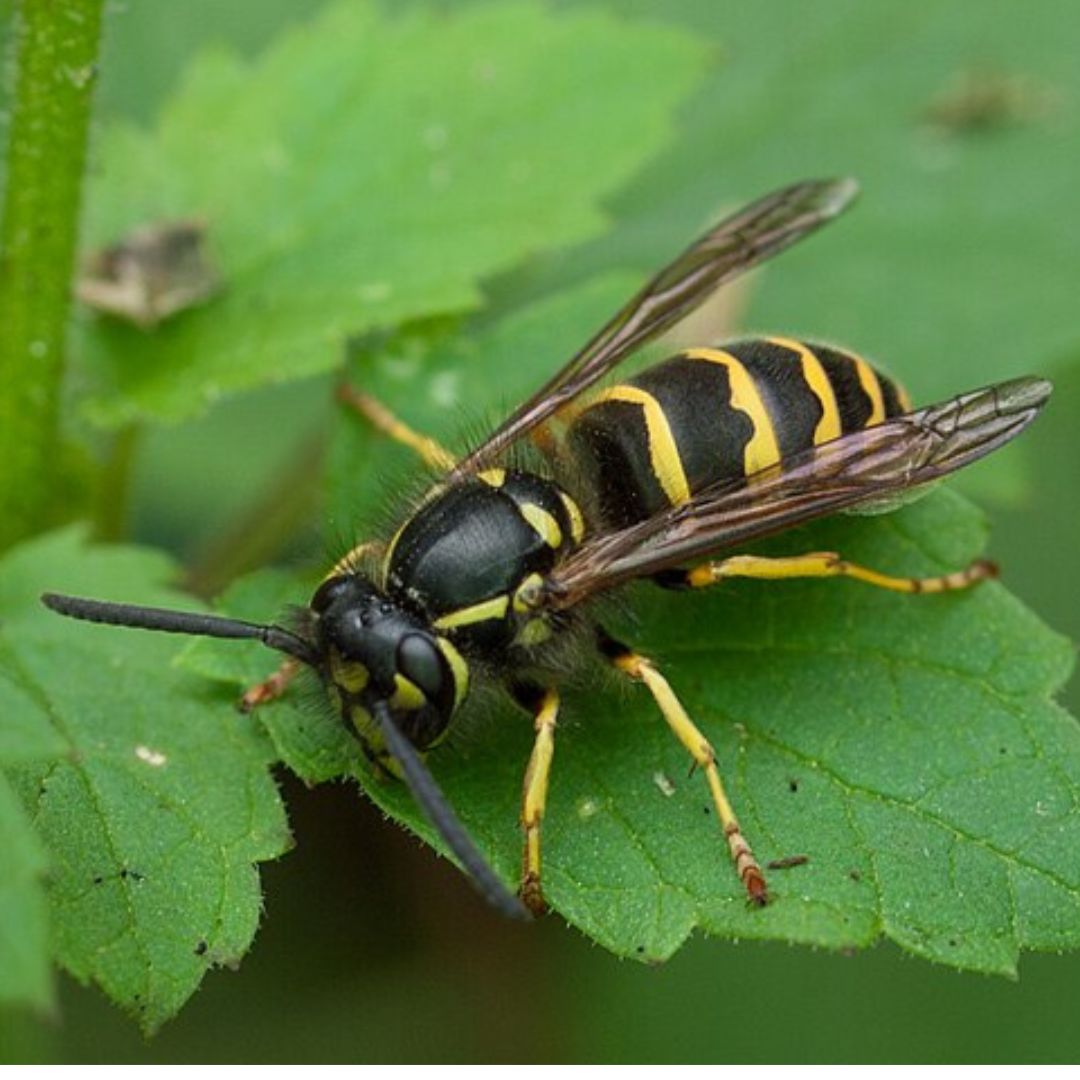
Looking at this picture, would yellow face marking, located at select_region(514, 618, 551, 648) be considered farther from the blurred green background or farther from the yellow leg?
the blurred green background

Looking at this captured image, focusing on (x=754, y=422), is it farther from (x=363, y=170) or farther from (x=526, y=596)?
(x=363, y=170)

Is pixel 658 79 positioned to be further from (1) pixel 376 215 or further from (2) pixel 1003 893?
(2) pixel 1003 893

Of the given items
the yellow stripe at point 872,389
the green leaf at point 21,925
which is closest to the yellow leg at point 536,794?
the yellow stripe at point 872,389

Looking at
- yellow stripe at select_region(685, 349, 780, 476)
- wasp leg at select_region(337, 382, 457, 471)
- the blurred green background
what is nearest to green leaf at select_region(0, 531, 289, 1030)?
wasp leg at select_region(337, 382, 457, 471)

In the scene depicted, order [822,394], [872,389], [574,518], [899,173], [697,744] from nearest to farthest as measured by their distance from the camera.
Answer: [697,744], [574,518], [822,394], [872,389], [899,173]

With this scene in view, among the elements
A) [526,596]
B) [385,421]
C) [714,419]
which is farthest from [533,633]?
[385,421]
